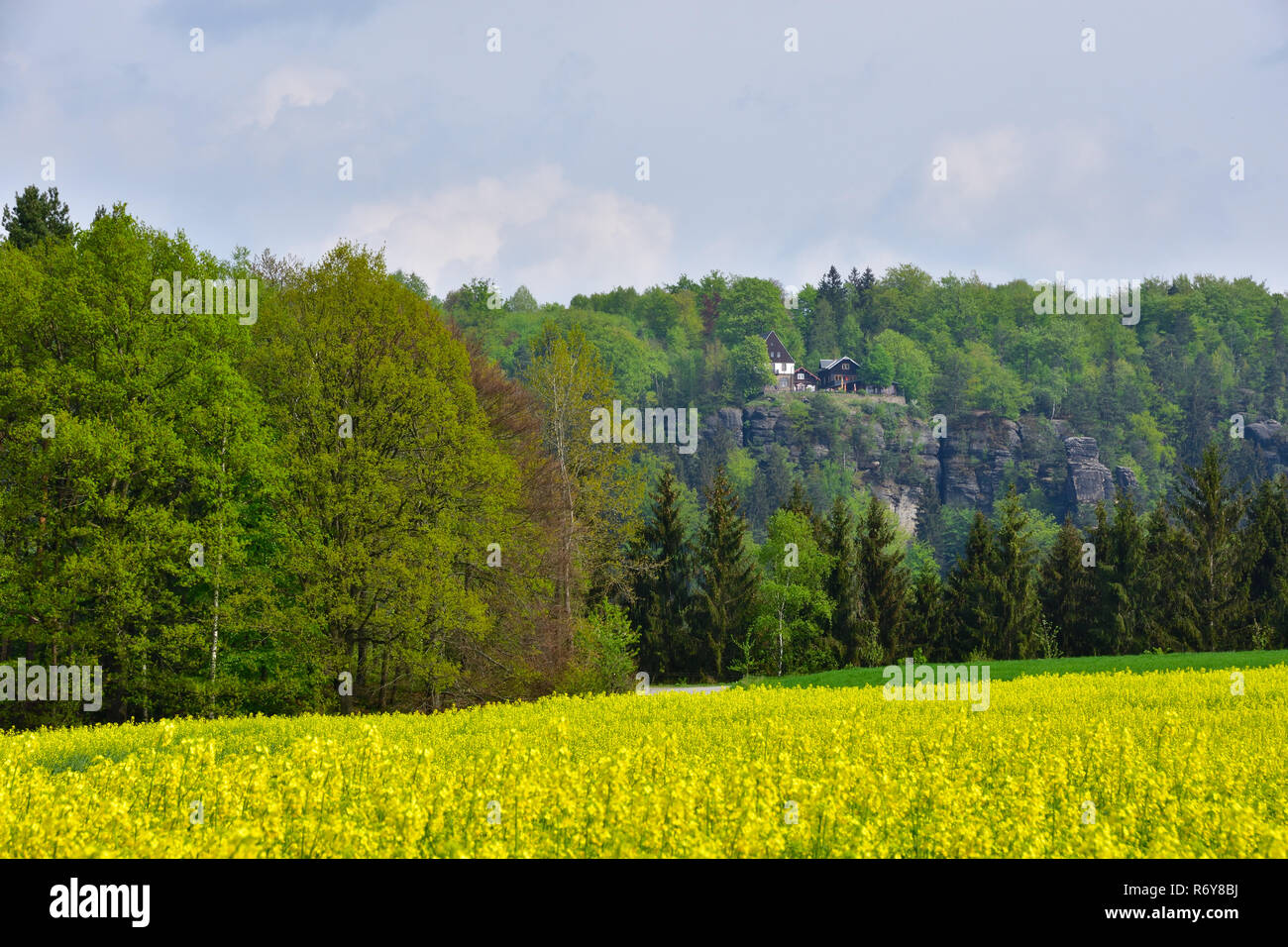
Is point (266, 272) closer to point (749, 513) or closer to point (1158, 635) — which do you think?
point (1158, 635)

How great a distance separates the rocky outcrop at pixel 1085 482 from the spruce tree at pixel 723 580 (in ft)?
341

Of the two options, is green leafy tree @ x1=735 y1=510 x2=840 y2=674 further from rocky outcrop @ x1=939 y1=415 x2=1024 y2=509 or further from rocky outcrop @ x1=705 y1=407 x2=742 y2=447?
rocky outcrop @ x1=939 y1=415 x2=1024 y2=509

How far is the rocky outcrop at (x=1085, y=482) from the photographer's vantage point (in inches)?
5940

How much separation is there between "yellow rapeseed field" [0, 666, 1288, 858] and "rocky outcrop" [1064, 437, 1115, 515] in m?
144

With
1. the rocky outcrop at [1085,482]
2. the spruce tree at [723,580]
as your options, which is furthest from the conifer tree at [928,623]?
the rocky outcrop at [1085,482]

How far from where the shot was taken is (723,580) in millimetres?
60281

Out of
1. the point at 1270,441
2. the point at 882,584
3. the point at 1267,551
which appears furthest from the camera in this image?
the point at 1270,441

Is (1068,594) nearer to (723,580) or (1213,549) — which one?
(1213,549)

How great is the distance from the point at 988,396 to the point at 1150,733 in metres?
171

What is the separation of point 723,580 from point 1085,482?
358 ft

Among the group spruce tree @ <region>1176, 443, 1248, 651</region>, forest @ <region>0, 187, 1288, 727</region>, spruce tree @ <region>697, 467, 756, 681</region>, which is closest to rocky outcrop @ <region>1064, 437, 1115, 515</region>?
spruce tree @ <region>1176, 443, 1248, 651</region>

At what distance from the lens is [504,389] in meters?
42.5

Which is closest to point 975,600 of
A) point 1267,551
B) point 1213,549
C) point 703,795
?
point 1213,549

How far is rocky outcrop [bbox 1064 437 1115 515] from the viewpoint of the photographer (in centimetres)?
15088
